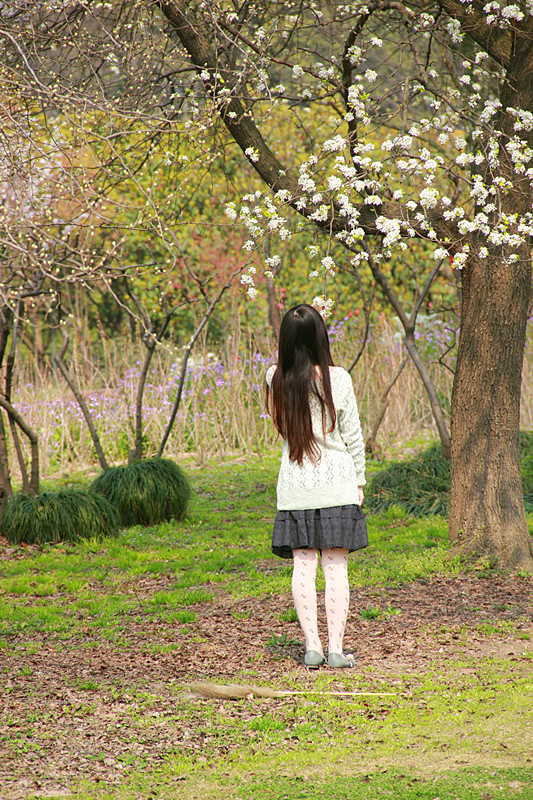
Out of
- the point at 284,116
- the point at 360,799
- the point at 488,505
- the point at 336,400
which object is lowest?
the point at 360,799

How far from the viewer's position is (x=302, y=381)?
326cm

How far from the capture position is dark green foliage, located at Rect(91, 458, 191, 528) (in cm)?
639

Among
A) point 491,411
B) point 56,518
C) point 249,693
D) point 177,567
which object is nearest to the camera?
point 249,693

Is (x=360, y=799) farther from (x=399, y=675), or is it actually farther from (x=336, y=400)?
(x=336, y=400)

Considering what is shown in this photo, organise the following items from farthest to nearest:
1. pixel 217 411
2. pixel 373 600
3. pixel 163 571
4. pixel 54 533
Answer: pixel 217 411
pixel 54 533
pixel 163 571
pixel 373 600

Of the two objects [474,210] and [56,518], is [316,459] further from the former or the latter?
[56,518]

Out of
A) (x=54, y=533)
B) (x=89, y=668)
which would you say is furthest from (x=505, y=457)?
Result: (x=54, y=533)

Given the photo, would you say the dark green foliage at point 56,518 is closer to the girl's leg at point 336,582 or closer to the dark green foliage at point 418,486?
the dark green foliage at point 418,486

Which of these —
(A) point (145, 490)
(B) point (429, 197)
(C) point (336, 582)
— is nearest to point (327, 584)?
(C) point (336, 582)

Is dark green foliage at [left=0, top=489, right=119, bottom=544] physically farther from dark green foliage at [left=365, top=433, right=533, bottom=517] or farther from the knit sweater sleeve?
the knit sweater sleeve

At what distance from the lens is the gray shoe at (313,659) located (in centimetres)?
340

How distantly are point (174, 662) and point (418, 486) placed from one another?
11.7 ft

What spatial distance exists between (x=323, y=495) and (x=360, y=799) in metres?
1.19

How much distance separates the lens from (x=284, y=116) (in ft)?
41.0
